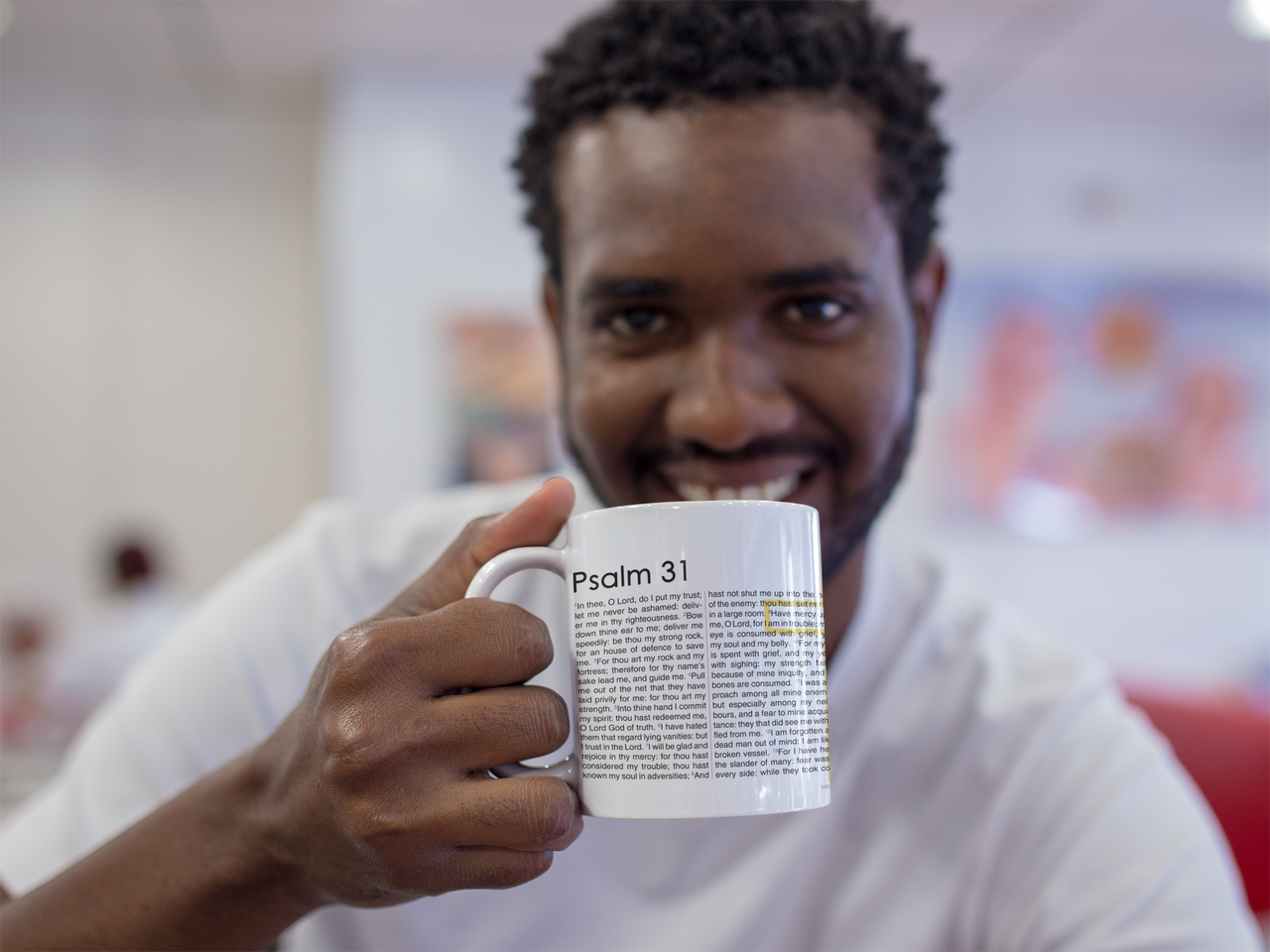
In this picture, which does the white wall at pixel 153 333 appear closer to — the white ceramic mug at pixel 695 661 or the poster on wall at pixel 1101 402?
the poster on wall at pixel 1101 402

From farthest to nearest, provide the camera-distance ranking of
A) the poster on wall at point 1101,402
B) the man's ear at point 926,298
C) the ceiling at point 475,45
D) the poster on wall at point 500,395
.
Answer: the poster on wall at point 1101,402 → the poster on wall at point 500,395 → the ceiling at point 475,45 → the man's ear at point 926,298

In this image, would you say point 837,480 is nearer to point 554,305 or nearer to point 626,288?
point 626,288

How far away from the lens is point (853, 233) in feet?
2.72

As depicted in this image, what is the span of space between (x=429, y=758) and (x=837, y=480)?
1.52 feet

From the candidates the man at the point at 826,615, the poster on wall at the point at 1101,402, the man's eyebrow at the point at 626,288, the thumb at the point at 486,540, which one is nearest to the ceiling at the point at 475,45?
the poster on wall at the point at 1101,402

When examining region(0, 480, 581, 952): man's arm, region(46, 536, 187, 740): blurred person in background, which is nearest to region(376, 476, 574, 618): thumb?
region(0, 480, 581, 952): man's arm

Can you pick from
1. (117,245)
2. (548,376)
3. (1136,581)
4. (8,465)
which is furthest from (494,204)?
(1136,581)

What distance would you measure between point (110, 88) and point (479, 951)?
3459mm

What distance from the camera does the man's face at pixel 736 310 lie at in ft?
2.58

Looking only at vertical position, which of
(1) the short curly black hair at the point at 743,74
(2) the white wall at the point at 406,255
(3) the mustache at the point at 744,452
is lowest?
(3) the mustache at the point at 744,452

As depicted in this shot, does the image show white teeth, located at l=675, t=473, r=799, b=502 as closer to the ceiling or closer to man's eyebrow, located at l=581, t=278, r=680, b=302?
man's eyebrow, located at l=581, t=278, r=680, b=302

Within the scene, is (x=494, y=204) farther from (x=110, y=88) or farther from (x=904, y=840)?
(x=904, y=840)

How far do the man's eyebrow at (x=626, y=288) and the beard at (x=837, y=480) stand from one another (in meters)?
0.13

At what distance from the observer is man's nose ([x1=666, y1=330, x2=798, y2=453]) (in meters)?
0.79
